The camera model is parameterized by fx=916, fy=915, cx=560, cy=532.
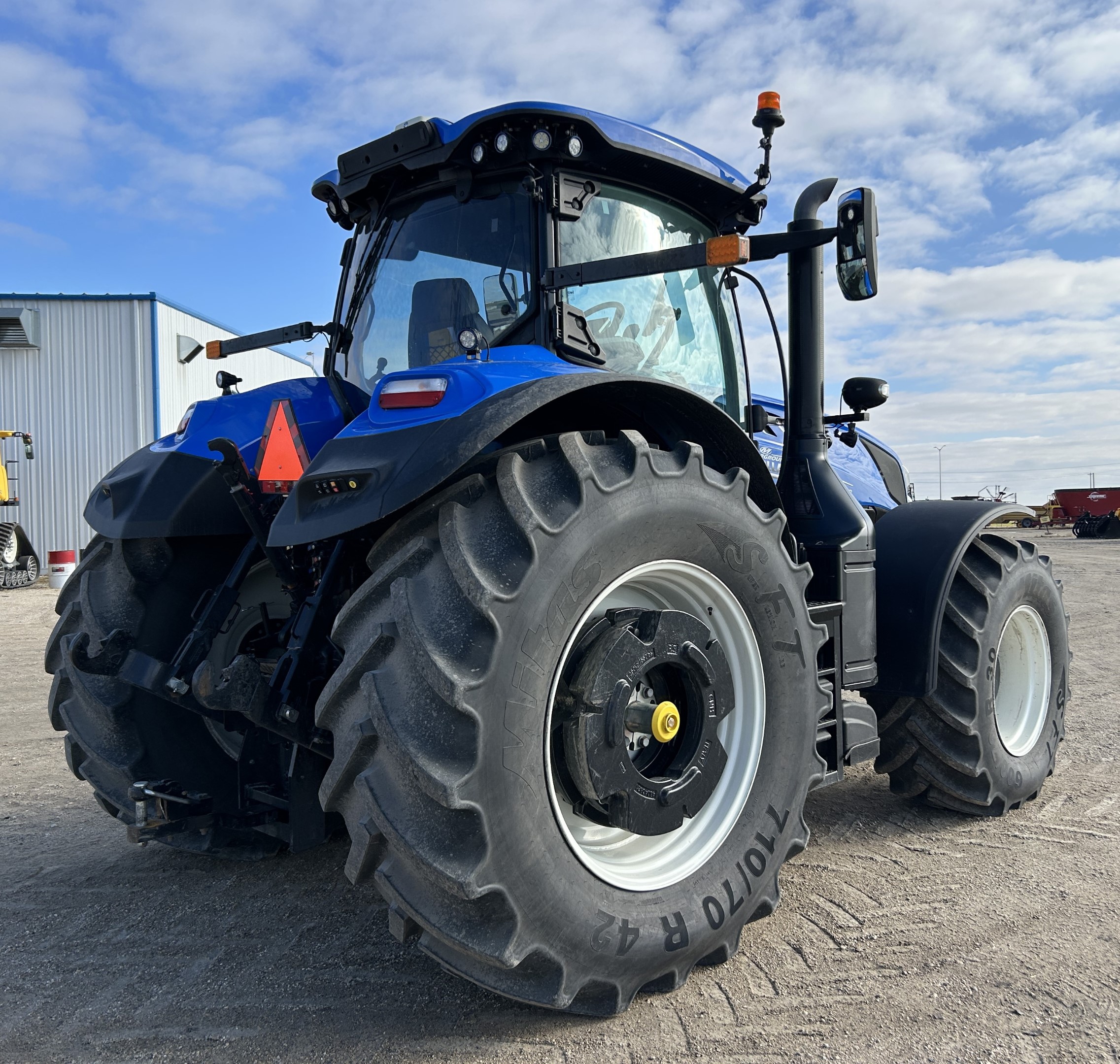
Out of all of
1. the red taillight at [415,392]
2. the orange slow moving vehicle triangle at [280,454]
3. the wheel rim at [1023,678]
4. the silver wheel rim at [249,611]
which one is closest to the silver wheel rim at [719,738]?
the red taillight at [415,392]

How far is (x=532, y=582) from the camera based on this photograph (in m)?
1.95

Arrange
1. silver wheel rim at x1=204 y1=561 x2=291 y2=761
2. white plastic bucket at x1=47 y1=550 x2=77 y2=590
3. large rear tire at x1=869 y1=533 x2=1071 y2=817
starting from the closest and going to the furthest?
silver wheel rim at x1=204 y1=561 x2=291 y2=761, large rear tire at x1=869 y1=533 x2=1071 y2=817, white plastic bucket at x1=47 y1=550 x2=77 y2=590

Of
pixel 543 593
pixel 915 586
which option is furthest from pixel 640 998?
pixel 915 586

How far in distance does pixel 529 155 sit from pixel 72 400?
63.1 ft

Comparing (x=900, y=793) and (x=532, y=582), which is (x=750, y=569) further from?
(x=900, y=793)

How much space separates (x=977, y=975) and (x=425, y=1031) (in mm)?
1388

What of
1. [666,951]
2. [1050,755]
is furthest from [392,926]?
[1050,755]

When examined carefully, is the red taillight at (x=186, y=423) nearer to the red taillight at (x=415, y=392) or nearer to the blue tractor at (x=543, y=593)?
the blue tractor at (x=543, y=593)

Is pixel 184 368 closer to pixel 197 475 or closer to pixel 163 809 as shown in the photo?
pixel 197 475

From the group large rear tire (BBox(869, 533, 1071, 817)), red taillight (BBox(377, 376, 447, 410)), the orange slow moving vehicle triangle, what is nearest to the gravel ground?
large rear tire (BBox(869, 533, 1071, 817))

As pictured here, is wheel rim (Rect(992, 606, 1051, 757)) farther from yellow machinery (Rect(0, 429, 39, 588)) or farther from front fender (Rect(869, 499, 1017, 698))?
yellow machinery (Rect(0, 429, 39, 588))

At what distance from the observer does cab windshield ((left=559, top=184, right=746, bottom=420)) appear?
9.43ft

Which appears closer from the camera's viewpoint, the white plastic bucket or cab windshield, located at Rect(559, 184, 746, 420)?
cab windshield, located at Rect(559, 184, 746, 420)

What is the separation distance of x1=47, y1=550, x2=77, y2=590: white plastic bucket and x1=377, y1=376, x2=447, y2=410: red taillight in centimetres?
1382
